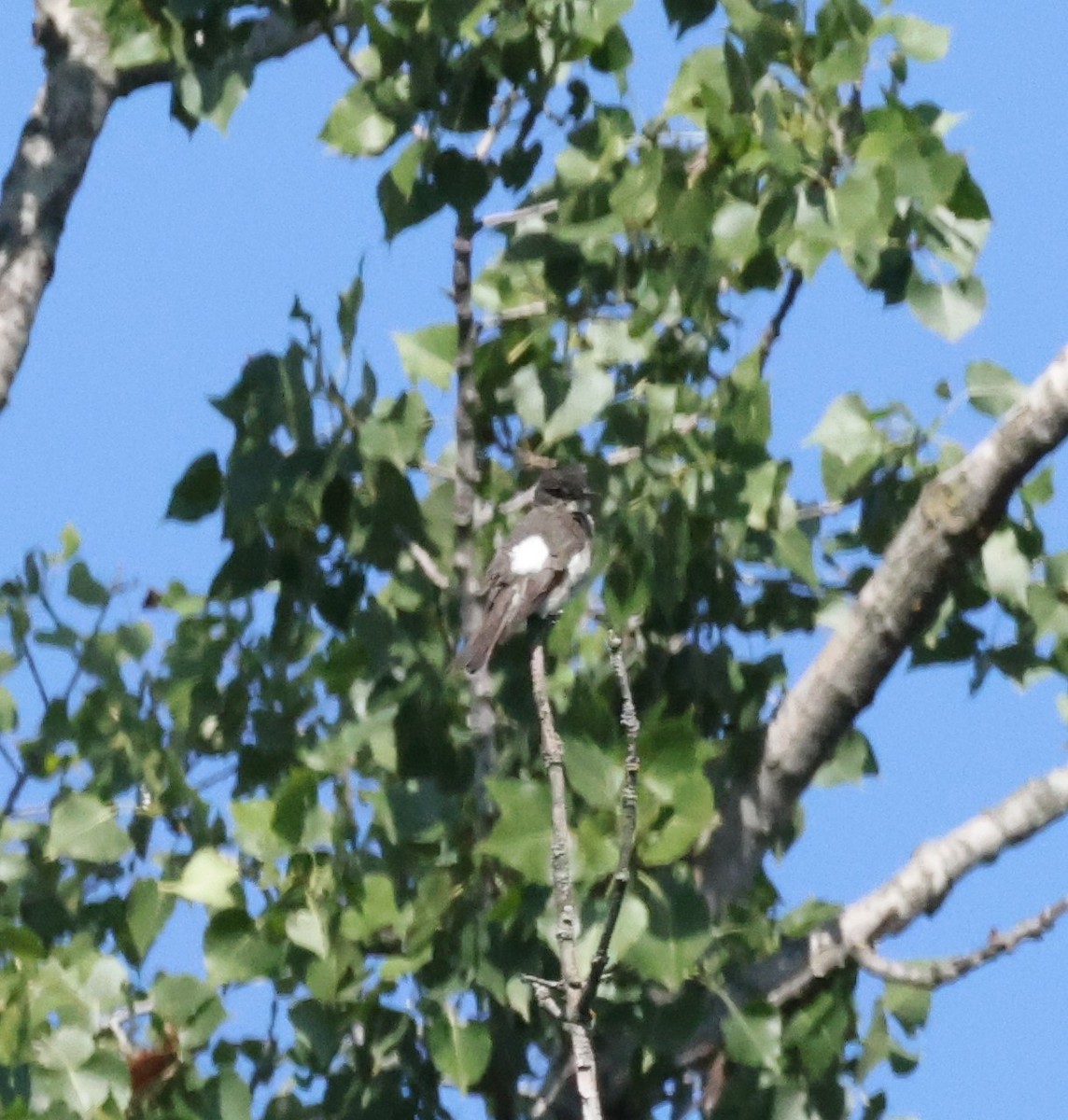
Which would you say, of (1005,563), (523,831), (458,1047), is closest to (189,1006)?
(458,1047)

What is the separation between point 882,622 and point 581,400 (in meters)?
0.79

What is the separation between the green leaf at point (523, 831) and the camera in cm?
349

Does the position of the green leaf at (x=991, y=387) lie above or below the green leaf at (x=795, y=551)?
above

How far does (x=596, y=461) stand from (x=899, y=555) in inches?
26.2

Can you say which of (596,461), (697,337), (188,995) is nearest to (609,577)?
(596,461)

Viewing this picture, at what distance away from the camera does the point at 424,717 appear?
13.6 feet

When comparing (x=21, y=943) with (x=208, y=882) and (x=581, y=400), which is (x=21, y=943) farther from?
(x=581, y=400)

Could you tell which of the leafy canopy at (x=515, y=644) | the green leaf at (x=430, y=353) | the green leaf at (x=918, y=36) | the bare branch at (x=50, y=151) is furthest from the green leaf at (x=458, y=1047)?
the bare branch at (x=50, y=151)

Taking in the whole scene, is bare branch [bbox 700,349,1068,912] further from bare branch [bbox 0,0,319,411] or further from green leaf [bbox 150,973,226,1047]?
bare branch [bbox 0,0,319,411]

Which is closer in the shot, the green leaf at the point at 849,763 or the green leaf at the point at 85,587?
the green leaf at the point at 849,763

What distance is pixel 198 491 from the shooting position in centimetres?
420

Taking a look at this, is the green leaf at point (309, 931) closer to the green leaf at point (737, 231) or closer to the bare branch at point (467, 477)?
the bare branch at point (467, 477)

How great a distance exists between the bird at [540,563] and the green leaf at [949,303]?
30.6 inches

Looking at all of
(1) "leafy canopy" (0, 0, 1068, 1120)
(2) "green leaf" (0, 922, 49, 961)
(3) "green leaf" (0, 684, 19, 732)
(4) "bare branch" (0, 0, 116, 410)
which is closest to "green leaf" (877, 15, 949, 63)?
(1) "leafy canopy" (0, 0, 1068, 1120)
